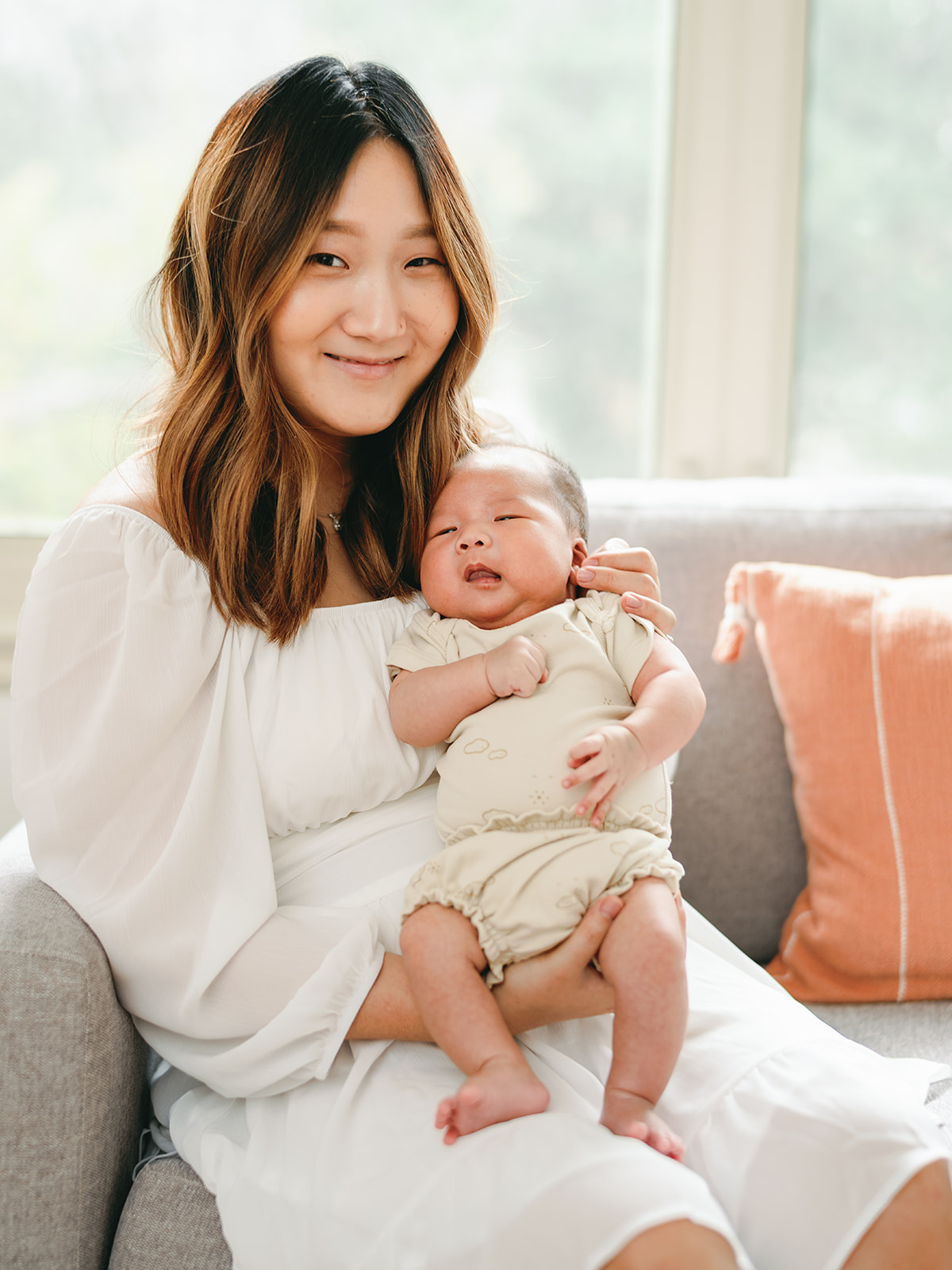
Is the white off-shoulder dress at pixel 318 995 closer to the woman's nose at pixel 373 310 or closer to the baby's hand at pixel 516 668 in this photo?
the baby's hand at pixel 516 668

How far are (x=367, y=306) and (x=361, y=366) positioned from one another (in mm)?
83

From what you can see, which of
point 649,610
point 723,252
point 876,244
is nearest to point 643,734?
point 649,610

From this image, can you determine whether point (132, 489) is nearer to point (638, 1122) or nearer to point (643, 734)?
point (643, 734)

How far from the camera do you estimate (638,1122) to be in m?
0.94

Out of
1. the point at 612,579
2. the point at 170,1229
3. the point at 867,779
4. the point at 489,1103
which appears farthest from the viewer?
the point at 867,779

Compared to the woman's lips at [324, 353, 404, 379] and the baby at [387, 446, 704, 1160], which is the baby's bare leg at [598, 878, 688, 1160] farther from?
the woman's lips at [324, 353, 404, 379]

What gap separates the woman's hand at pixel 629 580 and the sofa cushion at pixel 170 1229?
2.61 ft

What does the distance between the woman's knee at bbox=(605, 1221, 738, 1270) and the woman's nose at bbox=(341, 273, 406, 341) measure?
3.17ft

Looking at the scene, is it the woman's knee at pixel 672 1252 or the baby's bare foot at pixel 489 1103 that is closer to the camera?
the woman's knee at pixel 672 1252

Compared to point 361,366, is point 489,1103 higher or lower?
lower

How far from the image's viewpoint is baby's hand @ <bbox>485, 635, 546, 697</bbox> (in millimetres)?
1114

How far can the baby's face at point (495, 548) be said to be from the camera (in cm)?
122

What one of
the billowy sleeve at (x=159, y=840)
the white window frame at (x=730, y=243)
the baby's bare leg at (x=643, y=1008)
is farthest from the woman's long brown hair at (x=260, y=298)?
the white window frame at (x=730, y=243)

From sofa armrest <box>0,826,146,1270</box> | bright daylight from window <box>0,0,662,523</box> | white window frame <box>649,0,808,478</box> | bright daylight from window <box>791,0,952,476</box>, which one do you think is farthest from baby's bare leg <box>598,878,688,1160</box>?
bright daylight from window <box>791,0,952,476</box>
